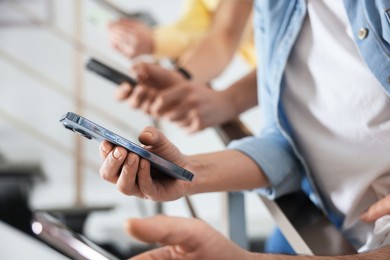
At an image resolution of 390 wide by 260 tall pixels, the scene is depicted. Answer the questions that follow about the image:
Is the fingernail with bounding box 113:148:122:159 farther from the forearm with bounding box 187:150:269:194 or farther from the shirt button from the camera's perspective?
the shirt button

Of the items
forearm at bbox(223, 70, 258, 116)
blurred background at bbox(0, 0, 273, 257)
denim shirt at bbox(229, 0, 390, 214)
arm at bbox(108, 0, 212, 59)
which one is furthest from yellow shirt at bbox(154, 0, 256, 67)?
blurred background at bbox(0, 0, 273, 257)

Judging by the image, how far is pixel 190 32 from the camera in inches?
51.2

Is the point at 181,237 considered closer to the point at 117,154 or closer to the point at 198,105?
the point at 117,154

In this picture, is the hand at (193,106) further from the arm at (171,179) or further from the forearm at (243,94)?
the arm at (171,179)

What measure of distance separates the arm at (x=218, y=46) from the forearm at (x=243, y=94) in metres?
0.17

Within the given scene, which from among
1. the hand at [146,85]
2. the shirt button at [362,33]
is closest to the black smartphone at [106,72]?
the hand at [146,85]

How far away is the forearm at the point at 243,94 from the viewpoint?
93 cm

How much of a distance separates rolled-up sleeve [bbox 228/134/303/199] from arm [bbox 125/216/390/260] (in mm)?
344

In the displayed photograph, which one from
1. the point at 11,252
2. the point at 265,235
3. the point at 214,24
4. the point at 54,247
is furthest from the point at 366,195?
the point at 11,252

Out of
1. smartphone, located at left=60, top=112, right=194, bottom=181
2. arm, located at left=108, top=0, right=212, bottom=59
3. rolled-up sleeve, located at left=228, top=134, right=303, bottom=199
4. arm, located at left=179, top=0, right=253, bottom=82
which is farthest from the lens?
arm, located at left=108, top=0, right=212, bottom=59

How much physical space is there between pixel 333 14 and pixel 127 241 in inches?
63.1

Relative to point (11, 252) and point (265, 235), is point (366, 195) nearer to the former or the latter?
point (265, 235)

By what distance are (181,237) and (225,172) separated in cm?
32

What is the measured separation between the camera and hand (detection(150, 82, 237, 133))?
0.89m
